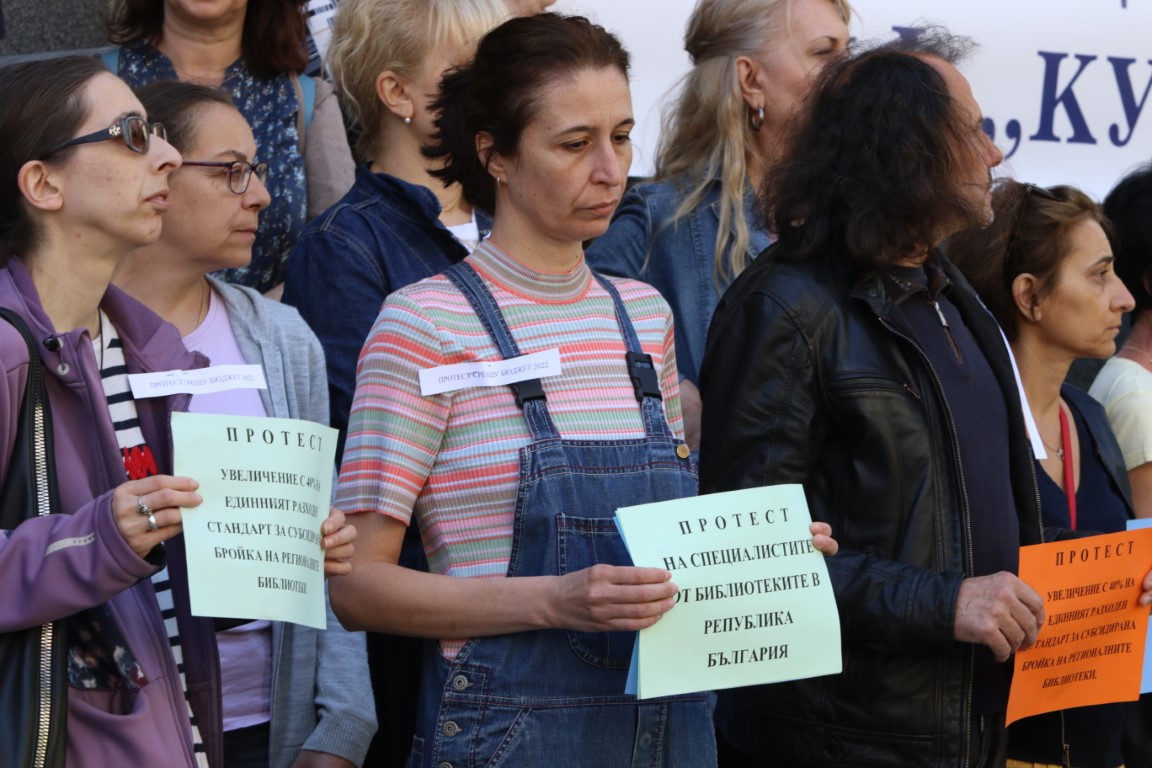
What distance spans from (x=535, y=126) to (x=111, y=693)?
120cm

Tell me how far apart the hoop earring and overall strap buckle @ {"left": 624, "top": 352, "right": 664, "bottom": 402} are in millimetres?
1446

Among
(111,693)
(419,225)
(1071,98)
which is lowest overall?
(111,693)

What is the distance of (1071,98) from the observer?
5621 millimetres

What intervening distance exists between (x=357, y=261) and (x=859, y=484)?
4.14 ft

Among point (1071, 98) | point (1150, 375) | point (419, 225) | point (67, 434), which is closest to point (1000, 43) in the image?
point (1071, 98)

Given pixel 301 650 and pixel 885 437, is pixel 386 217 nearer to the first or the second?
pixel 301 650

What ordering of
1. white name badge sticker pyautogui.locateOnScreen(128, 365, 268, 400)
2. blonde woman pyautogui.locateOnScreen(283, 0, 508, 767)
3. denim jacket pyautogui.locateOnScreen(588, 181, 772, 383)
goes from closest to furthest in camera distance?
white name badge sticker pyautogui.locateOnScreen(128, 365, 268, 400), blonde woman pyautogui.locateOnScreen(283, 0, 508, 767), denim jacket pyautogui.locateOnScreen(588, 181, 772, 383)

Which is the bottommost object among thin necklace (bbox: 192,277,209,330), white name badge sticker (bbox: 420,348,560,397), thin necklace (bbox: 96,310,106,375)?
white name badge sticker (bbox: 420,348,560,397)

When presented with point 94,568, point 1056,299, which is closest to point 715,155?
point 1056,299

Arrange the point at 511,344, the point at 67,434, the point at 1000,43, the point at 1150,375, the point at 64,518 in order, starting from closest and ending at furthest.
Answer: the point at 64,518
the point at 67,434
the point at 511,344
the point at 1150,375
the point at 1000,43

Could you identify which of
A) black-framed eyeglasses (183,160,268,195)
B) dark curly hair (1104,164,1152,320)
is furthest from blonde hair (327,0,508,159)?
dark curly hair (1104,164,1152,320)

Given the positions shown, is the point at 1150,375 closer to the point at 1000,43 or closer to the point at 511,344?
the point at 1000,43

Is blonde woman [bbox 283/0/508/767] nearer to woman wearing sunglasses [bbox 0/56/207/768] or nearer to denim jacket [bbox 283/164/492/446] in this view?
denim jacket [bbox 283/164/492/446]

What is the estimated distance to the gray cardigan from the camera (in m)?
3.00
